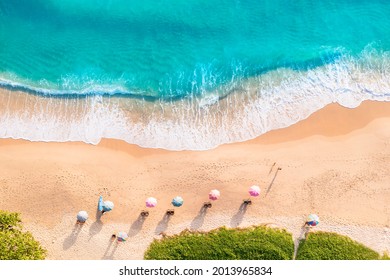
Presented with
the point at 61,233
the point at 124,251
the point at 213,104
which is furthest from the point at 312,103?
the point at 61,233

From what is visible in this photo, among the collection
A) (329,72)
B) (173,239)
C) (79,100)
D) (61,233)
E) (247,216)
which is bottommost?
(61,233)

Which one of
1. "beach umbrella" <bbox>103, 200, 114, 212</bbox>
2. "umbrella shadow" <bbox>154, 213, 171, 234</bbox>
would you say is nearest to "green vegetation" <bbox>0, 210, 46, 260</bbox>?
"beach umbrella" <bbox>103, 200, 114, 212</bbox>

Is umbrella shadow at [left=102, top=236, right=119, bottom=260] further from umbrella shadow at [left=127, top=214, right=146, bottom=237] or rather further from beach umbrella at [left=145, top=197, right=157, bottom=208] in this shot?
beach umbrella at [left=145, top=197, right=157, bottom=208]

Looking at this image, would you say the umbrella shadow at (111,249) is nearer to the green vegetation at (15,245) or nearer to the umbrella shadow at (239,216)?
the green vegetation at (15,245)

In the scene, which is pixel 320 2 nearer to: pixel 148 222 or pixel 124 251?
pixel 148 222

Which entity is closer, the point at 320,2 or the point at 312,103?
the point at 312,103

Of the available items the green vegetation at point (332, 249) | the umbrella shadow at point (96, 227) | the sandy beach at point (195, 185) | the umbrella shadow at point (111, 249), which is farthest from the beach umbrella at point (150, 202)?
the green vegetation at point (332, 249)

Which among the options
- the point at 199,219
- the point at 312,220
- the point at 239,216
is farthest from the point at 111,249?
the point at 312,220
